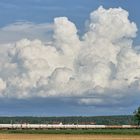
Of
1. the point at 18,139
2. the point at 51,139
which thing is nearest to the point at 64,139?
the point at 51,139

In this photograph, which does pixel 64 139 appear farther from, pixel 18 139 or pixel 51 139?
pixel 18 139

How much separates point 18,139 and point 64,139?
8.54 metres

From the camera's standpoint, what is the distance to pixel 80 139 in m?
103

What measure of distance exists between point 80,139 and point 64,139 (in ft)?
10.9

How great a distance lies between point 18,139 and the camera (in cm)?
Answer: 9706

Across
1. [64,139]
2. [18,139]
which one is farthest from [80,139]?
[18,139]

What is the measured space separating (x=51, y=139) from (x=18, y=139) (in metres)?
6.47

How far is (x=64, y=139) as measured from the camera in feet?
331

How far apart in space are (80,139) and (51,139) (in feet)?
17.8

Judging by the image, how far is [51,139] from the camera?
100625 mm

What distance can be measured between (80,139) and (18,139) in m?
11.8

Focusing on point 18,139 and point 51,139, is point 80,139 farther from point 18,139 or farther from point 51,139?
point 18,139

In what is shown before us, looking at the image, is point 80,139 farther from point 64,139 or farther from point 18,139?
point 18,139
